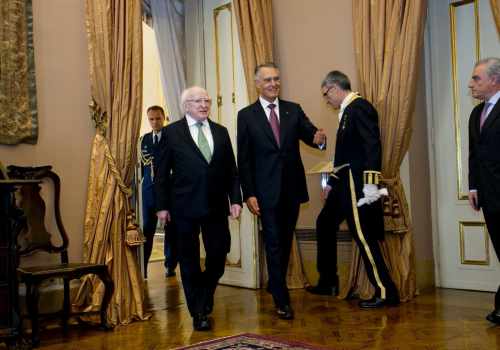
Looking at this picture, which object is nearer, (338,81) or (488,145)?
(488,145)

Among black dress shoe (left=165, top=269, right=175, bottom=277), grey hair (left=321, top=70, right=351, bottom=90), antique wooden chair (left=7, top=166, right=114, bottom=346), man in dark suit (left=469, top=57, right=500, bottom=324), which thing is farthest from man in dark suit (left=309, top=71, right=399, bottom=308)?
black dress shoe (left=165, top=269, right=175, bottom=277)

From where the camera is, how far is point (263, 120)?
3836 mm

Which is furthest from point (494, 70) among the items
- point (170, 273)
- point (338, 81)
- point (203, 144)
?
point (170, 273)

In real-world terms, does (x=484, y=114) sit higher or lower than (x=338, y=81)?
lower

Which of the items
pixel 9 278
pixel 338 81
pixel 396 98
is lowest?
pixel 9 278

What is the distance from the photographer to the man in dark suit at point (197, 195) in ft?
11.6

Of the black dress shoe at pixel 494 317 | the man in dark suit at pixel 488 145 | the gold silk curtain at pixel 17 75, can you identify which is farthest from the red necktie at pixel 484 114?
the gold silk curtain at pixel 17 75

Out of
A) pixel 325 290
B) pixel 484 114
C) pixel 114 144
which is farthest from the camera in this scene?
pixel 325 290

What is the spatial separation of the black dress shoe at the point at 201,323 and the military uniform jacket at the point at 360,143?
1.28 m

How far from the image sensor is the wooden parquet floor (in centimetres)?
312

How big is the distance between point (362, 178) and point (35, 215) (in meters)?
2.11

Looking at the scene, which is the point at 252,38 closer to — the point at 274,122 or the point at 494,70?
the point at 274,122

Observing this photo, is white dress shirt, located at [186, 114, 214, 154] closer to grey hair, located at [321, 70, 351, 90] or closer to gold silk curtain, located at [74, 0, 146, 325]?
gold silk curtain, located at [74, 0, 146, 325]

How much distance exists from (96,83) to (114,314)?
1537 millimetres
